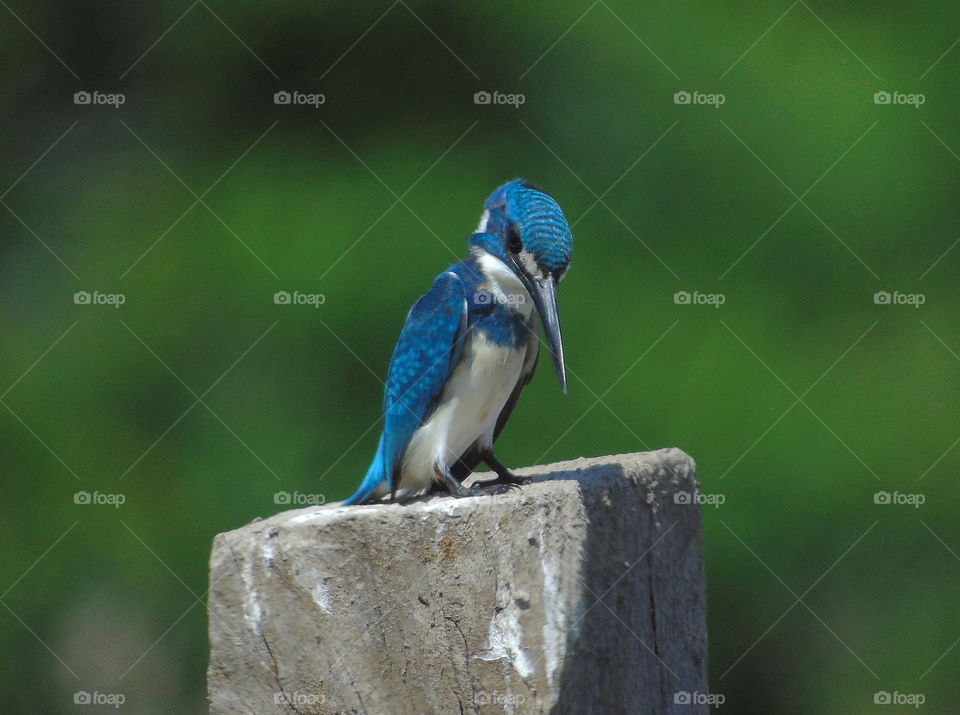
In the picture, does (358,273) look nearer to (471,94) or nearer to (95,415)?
(471,94)

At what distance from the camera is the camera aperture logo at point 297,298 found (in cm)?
688

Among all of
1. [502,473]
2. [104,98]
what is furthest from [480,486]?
[104,98]

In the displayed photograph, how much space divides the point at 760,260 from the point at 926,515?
1.58m

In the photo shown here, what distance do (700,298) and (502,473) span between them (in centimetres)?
281

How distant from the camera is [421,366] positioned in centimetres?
424

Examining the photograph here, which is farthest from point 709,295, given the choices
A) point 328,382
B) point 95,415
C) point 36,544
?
point 36,544

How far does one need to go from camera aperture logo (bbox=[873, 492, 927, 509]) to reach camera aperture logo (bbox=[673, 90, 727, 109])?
2.25 meters

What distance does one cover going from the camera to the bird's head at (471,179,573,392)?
396 cm

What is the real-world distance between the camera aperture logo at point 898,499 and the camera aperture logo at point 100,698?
427cm

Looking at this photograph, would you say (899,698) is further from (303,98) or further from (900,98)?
(303,98)

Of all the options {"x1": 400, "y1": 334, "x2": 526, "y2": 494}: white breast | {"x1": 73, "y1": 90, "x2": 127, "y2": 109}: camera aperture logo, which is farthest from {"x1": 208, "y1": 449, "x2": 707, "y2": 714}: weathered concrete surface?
{"x1": 73, "y1": 90, "x2": 127, "y2": 109}: camera aperture logo

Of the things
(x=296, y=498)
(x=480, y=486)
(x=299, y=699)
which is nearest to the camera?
(x=299, y=699)

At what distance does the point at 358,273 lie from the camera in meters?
6.93

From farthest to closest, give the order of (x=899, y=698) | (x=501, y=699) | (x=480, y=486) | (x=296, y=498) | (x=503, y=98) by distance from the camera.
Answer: (x=503, y=98)
(x=899, y=698)
(x=296, y=498)
(x=480, y=486)
(x=501, y=699)
